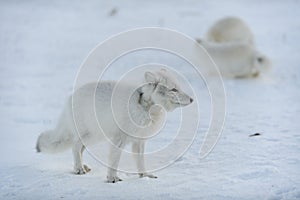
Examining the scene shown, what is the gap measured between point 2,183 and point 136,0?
1303 centimetres

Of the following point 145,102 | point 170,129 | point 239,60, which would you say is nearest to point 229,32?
point 239,60

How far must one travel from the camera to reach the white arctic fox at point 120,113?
12.4 ft

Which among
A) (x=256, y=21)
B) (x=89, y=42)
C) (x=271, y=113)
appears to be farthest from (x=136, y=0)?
(x=271, y=113)

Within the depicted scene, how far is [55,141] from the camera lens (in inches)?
166

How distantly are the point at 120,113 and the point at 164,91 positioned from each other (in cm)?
36

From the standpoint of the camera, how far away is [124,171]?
13.5 ft

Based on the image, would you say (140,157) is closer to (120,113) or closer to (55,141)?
(120,113)

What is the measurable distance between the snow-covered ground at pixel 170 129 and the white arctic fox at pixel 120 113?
8.5 inches

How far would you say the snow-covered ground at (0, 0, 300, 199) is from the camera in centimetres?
372

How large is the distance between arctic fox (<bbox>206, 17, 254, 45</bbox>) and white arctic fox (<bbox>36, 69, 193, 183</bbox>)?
6592mm

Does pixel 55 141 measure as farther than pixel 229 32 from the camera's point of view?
No

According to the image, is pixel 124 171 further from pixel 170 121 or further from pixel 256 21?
pixel 256 21

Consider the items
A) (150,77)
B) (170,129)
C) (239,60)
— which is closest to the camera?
(150,77)

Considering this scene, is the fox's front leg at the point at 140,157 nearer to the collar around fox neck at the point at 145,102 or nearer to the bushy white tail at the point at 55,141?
the collar around fox neck at the point at 145,102
